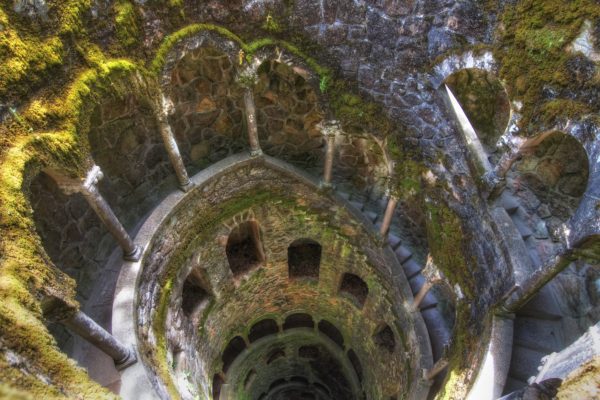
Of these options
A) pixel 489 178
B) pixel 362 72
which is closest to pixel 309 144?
pixel 362 72

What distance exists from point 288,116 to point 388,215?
10.5 feet

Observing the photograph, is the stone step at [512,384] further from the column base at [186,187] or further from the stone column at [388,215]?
the column base at [186,187]

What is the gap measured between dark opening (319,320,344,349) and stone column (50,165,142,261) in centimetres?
852

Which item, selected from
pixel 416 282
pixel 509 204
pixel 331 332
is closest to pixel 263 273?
pixel 331 332

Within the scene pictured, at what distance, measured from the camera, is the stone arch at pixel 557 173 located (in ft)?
21.5

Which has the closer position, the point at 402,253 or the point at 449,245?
the point at 449,245

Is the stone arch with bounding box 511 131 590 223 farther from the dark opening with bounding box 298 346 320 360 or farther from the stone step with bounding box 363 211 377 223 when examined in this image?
the dark opening with bounding box 298 346 320 360

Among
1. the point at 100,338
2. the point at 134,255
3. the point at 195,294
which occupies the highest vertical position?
the point at 195,294

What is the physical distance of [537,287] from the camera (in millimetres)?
5148

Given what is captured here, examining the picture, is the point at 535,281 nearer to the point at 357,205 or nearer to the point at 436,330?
the point at 436,330

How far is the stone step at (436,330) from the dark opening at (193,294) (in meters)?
5.29

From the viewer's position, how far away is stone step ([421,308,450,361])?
27.0 feet

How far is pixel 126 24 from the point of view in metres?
5.91

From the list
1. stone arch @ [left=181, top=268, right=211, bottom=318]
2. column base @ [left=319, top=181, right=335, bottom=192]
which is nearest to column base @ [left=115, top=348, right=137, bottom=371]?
stone arch @ [left=181, top=268, right=211, bottom=318]
